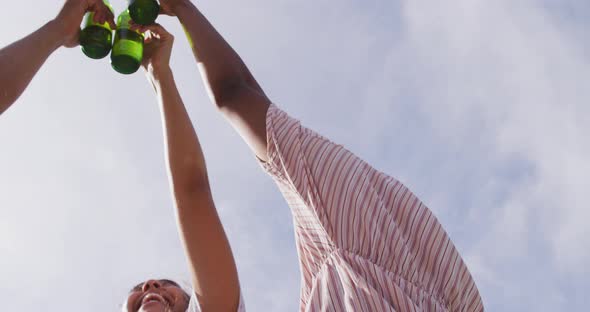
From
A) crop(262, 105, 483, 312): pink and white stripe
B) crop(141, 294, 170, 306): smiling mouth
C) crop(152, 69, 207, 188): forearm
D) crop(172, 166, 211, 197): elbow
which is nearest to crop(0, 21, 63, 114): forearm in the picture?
crop(152, 69, 207, 188): forearm

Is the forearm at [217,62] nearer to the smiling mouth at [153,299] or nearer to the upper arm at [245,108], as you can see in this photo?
the upper arm at [245,108]

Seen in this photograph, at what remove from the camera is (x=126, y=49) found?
342cm

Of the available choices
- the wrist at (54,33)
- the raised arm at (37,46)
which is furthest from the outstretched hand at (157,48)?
the wrist at (54,33)

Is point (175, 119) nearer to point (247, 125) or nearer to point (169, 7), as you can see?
point (169, 7)

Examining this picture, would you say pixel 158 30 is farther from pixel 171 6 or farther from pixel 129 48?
pixel 171 6

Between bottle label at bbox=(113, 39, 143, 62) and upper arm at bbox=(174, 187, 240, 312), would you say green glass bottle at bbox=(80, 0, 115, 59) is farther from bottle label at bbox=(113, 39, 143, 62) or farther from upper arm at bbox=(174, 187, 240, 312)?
upper arm at bbox=(174, 187, 240, 312)

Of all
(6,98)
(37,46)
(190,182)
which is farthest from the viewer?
(190,182)

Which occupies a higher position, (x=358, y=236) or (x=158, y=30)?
(x=158, y=30)

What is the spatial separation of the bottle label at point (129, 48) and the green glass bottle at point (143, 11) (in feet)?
0.36

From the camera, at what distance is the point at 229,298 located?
290cm

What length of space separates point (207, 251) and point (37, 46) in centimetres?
102

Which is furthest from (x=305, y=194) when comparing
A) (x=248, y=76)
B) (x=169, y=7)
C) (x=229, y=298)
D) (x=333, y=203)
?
(x=169, y=7)

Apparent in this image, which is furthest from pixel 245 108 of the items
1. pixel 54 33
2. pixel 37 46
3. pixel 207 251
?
pixel 54 33

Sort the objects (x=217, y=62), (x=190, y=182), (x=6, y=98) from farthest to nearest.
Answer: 1. (x=190, y=182)
2. (x=6, y=98)
3. (x=217, y=62)
